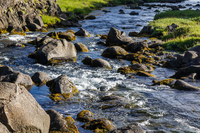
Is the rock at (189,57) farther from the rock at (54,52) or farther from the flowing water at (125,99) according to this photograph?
the rock at (54,52)

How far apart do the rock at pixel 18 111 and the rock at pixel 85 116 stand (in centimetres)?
260

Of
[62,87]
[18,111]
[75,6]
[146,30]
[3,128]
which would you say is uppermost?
[75,6]

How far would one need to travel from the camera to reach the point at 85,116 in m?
10.4

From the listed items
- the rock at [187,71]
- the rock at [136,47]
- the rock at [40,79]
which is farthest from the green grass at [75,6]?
the rock at [187,71]

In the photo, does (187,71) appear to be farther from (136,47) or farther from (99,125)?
(99,125)

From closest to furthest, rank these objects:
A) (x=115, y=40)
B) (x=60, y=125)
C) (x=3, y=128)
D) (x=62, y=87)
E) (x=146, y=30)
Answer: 1. (x=3, y=128)
2. (x=60, y=125)
3. (x=62, y=87)
4. (x=115, y=40)
5. (x=146, y=30)

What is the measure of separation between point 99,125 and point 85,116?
3.83 ft

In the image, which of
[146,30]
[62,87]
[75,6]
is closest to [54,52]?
[62,87]

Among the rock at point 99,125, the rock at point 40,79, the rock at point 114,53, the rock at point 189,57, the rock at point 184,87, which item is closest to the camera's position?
the rock at point 99,125

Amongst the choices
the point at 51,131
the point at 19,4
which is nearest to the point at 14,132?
the point at 51,131

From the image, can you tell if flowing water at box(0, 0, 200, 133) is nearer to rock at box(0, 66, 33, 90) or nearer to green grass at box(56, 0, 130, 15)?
rock at box(0, 66, 33, 90)

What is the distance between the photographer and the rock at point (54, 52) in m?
20.8

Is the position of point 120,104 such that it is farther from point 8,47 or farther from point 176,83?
point 8,47

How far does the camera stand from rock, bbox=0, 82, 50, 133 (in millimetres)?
6910
